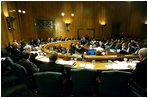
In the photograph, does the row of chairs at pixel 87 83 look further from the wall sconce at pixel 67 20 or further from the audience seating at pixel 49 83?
the wall sconce at pixel 67 20

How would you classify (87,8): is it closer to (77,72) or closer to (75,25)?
(75,25)

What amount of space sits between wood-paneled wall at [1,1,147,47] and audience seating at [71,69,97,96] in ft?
31.9

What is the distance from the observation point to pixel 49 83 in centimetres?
240

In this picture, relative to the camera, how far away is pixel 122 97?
246cm

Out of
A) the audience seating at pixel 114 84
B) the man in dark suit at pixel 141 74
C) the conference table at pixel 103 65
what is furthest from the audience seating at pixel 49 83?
the man in dark suit at pixel 141 74

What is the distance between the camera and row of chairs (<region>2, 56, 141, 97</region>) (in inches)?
91.6

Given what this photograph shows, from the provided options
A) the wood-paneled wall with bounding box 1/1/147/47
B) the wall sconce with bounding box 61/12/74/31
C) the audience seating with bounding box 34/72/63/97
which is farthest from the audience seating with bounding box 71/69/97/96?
the wall sconce with bounding box 61/12/74/31

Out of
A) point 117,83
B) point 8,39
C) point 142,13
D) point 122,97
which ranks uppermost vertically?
point 142,13

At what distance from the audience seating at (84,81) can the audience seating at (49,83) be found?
0.82ft

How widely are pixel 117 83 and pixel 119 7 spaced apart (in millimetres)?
12313

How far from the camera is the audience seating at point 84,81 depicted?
2424 millimetres

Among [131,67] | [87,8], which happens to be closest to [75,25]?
[87,8]

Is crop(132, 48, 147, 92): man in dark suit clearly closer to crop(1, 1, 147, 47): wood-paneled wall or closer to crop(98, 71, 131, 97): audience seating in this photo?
crop(98, 71, 131, 97): audience seating

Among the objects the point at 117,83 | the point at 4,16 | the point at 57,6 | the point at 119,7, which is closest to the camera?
the point at 117,83
